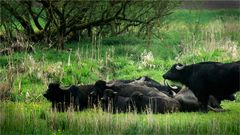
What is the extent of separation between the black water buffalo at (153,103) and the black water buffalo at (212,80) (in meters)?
0.70

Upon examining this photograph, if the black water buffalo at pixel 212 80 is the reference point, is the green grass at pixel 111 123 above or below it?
below

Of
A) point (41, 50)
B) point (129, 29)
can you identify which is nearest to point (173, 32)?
point (129, 29)

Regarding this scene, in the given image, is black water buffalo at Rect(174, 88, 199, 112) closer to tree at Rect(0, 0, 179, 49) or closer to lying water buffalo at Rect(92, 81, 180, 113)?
lying water buffalo at Rect(92, 81, 180, 113)

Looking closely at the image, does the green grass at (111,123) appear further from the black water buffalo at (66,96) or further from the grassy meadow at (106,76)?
the black water buffalo at (66,96)

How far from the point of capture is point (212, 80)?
14164mm

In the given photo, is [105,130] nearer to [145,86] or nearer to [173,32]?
[145,86]

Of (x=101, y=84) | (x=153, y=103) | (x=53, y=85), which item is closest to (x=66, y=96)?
(x=53, y=85)

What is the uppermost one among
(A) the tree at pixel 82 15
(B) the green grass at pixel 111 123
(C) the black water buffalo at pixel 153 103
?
(A) the tree at pixel 82 15

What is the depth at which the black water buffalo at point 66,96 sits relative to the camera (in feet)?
46.7

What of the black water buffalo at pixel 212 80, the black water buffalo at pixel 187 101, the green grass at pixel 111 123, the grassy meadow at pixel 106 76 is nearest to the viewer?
the green grass at pixel 111 123

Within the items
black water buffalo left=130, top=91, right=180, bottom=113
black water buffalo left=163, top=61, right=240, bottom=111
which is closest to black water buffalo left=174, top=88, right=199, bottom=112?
black water buffalo left=163, top=61, right=240, bottom=111

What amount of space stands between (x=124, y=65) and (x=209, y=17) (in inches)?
783

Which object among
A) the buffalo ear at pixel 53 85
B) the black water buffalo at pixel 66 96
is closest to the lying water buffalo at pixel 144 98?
the black water buffalo at pixel 66 96

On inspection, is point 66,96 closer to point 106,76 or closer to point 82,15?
point 106,76
